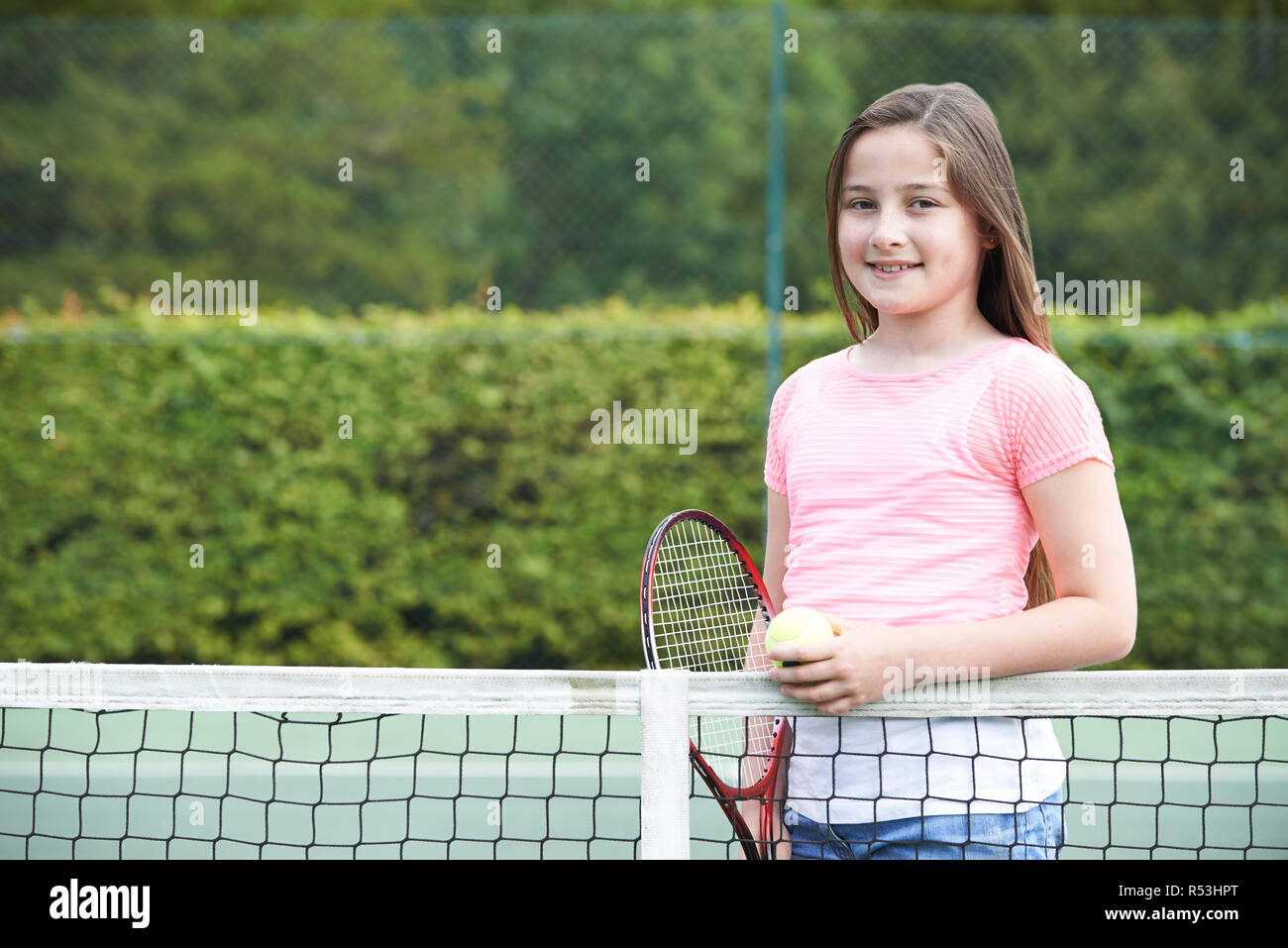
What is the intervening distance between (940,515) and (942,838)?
37 centimetres

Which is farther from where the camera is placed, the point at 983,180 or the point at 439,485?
the point at 439,485

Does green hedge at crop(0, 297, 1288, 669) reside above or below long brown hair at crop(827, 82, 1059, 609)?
below

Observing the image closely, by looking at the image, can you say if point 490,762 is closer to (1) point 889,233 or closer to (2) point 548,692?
(2) point 548,692

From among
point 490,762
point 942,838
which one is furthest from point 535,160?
point 942,838

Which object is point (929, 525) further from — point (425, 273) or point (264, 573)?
point (425, 273)

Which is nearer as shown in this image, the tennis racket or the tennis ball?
the tennis ball

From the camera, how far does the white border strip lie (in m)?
1.66

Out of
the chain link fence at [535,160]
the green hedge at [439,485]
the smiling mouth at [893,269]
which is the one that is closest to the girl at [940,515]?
the smiling mouth at [893,269]

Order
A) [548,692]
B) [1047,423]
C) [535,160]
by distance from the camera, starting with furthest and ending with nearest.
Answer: [535,160] → [548,692] → [1047,423]

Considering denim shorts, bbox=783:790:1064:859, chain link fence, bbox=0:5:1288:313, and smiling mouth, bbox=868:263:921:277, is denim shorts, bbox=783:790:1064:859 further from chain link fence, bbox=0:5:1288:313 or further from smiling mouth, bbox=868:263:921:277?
chain link fence, bbox=0:5:1288:313

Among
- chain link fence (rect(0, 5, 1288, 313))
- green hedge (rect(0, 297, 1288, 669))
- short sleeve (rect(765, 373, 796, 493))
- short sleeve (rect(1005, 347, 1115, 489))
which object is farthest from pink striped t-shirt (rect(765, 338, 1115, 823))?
chain link fence (rect(0, 5, 1288, 313))

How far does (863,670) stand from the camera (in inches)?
61.0

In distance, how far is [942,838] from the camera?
1580 millimetres
